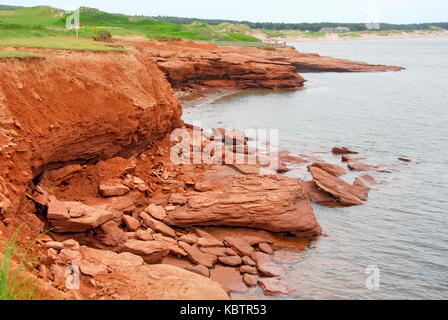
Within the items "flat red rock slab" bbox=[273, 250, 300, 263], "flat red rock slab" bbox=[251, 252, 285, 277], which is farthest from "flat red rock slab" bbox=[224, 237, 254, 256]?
"flat red rock slab" bbox=[273, 250, 300, 263]

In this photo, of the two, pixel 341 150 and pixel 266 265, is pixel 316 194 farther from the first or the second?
pixel 341 150

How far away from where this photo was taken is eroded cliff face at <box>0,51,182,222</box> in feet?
38.1

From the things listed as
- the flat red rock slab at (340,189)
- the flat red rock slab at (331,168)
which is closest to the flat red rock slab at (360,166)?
the flat red rock slab at (331,168)

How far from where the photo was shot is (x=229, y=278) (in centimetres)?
1233

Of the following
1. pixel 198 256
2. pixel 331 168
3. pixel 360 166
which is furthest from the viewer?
pixel 360 166

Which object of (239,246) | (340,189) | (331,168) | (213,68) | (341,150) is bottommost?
(239,246)

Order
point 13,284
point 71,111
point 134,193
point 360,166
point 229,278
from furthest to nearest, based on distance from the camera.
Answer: point 360,166 → point 134,193 → point 71,111 → point 229,278 → point 13,284

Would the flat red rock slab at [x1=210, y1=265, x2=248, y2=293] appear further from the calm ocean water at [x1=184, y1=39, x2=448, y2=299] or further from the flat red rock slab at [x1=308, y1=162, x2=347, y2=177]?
the flat red rock slab at [x1=308, y1=162, x2=347, y2=177]

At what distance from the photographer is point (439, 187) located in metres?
21.2

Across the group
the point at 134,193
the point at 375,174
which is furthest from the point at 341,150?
the point at 134,193

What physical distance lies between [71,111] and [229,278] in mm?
6344

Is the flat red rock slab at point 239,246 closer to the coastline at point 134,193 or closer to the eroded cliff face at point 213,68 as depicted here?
the coastline at point 134,193

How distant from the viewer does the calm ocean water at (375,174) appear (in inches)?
510

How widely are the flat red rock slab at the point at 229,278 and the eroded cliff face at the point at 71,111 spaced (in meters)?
4.99
